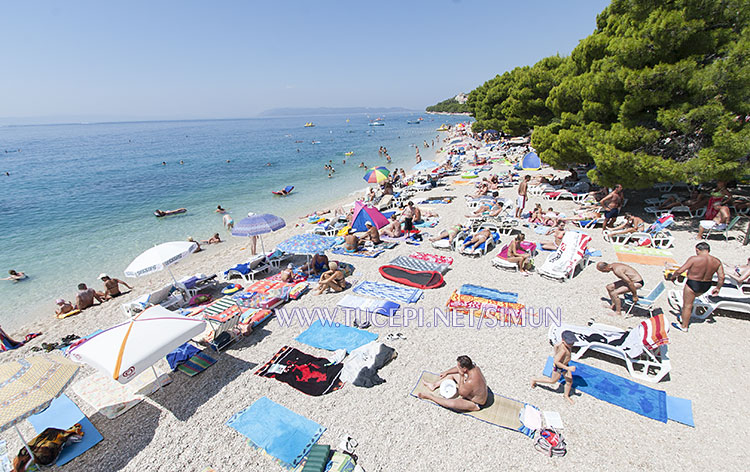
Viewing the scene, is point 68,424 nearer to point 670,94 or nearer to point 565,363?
point 565,363

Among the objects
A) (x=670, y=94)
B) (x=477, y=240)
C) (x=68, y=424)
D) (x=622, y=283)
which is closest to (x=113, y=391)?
(x=68, y=424)

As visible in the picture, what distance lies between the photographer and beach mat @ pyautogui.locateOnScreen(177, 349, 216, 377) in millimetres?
6297

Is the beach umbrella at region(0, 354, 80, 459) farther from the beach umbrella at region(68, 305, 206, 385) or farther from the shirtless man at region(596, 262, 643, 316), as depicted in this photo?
the shirtless man at region(596, 262, 643, 316)

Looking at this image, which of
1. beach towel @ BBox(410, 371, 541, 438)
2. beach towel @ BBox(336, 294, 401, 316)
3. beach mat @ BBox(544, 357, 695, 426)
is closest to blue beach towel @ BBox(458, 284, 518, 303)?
beach towel @ BBox(336, 294, 401, 316)

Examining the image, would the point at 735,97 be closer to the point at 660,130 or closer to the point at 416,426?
the point at 660,130

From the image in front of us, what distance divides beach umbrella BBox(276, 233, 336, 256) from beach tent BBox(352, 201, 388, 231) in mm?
2708

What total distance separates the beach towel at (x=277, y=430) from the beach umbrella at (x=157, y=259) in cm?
466

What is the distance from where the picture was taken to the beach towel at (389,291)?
822 cm

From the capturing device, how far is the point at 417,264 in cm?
995

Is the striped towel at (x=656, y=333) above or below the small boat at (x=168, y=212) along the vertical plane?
above

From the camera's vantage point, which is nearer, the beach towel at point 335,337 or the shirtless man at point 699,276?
the shirtless man at point 699,276

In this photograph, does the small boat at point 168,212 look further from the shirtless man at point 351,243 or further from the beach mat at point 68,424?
the beach mat at point 68,424

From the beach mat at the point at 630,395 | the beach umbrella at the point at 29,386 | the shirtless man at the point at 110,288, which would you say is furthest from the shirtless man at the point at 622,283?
the shirtless man at the point at 110,288

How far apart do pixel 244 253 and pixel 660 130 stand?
51.8ft
